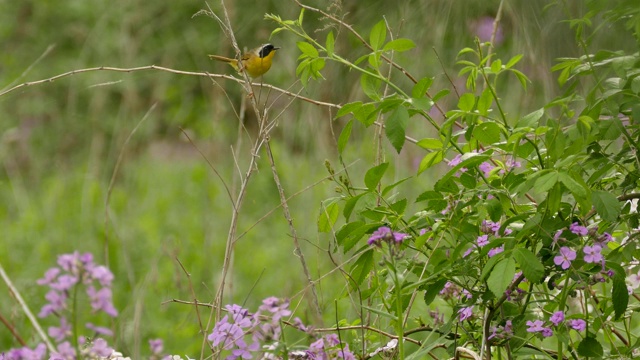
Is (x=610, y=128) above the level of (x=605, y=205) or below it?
above

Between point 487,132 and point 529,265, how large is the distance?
240 mm

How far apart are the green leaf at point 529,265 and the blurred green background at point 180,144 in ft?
1.23

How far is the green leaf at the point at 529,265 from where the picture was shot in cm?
133

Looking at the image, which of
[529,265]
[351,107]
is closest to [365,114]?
[351,107]

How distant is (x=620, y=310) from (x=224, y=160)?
377cm

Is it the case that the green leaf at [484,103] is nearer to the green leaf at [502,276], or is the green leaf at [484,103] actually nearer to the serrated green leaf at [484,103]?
the serrated green leaf at [484,103]

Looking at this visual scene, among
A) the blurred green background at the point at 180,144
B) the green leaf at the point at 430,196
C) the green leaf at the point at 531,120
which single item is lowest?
the green leaf at the point at 430,196

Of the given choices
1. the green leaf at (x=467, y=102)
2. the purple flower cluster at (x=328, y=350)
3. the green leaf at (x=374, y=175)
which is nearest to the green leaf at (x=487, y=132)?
the green leaf at (x=467, y=102)

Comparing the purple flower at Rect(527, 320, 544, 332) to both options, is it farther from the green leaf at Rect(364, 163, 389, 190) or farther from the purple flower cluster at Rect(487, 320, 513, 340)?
the green leaf at Rect(364, 163, 389, 190)

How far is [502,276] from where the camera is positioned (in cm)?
133

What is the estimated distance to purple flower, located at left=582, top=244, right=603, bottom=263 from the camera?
4.58 feet

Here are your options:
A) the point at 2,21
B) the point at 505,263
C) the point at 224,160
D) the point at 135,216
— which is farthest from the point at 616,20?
the point at 2,21

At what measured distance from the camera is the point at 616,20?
145 cm

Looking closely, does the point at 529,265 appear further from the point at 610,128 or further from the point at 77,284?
the point at 77,284
